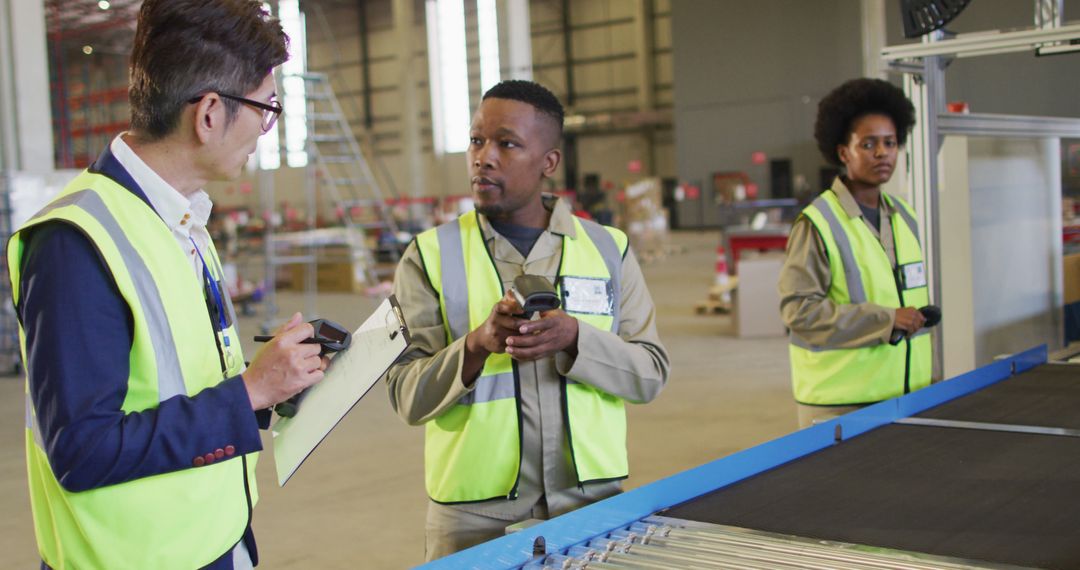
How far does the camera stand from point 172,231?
4.43ft

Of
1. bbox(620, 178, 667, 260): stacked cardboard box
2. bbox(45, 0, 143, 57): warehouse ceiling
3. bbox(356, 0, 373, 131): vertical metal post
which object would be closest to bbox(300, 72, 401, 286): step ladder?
bbox(620, 178, 667, 260): stacked cardboard box

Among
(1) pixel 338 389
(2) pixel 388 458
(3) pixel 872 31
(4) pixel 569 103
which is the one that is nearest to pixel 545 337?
(1) pixel 338 389

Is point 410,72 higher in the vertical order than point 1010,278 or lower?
higher

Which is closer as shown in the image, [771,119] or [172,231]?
[172,231]

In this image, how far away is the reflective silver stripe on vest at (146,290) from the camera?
1230 mm

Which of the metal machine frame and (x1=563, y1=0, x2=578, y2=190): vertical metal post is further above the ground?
(x1=563, y1=0, x2=578, y2=190): vertical metal post

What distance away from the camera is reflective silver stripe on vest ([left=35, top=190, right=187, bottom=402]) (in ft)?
4.04

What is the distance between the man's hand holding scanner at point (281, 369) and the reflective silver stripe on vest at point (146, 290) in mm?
97

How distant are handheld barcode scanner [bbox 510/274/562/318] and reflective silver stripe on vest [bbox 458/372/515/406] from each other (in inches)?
9.9

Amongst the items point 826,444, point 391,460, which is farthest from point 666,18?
point 826,444

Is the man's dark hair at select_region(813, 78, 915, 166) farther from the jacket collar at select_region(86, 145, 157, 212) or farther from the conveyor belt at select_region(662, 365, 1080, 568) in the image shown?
the jacket collar at select_region(86, 145, 157, 212)

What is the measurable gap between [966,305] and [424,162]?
24382mm

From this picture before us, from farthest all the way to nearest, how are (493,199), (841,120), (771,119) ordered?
(771,119) → (841,120) → (493,199)

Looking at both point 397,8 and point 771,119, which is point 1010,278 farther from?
point 397,8
